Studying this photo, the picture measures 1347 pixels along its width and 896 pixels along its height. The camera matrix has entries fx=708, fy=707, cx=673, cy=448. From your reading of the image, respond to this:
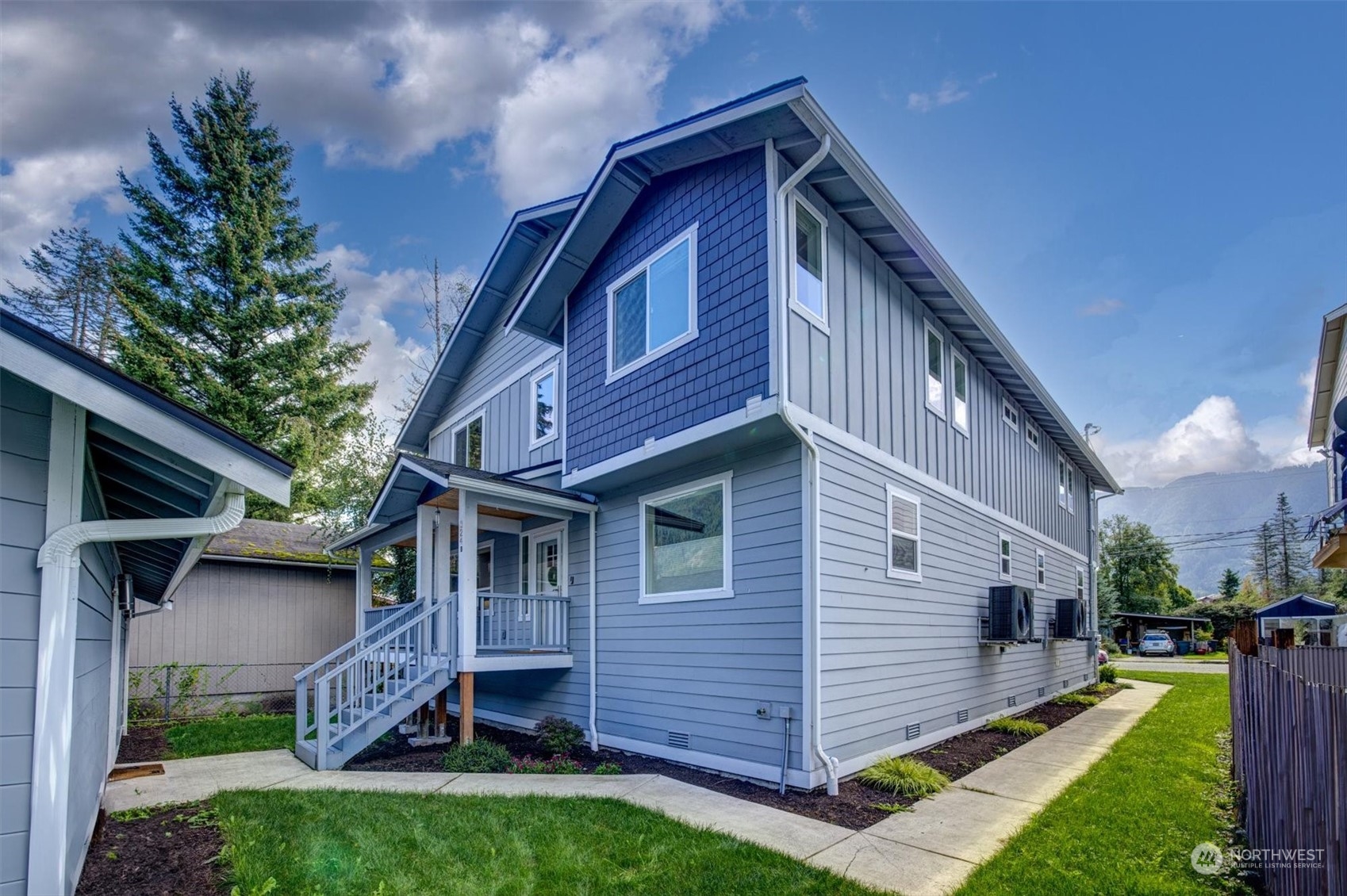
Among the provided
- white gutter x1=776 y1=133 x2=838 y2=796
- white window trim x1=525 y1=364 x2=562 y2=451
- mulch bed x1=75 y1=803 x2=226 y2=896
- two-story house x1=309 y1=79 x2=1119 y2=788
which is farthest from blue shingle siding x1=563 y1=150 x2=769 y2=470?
mulch bed x1=75 y1=803 x2=226 y2=896

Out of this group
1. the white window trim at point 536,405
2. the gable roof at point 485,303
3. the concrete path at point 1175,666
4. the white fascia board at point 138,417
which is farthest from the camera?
the concrete path at point 1175,666

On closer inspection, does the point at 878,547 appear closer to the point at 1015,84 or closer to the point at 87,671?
the point at 87,671

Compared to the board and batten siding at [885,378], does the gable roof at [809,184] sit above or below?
above

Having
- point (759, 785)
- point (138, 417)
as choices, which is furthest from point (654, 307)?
point (138, 417)

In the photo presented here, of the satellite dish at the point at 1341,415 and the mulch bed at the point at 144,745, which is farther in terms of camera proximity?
the mulch bed at the point at 144,745

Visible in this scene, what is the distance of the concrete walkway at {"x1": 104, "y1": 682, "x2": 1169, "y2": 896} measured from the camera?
191 inches

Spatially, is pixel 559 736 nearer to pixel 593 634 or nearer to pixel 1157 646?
pixel 593 634

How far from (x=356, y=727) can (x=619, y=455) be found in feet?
13.8

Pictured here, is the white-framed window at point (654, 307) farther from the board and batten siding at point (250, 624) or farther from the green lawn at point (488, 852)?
the board and batten siding at point (250, 624)

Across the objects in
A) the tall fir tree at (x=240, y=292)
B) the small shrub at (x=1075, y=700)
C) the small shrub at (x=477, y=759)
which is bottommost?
the small shrub at (x=1075, y=700)

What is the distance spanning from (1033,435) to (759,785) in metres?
10.4

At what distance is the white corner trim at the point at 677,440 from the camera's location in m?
6.58

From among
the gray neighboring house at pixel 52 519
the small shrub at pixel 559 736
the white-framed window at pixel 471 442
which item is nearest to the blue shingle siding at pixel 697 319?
the small shrub at pixel 559 736

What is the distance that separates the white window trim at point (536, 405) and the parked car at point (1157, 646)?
3655cm
